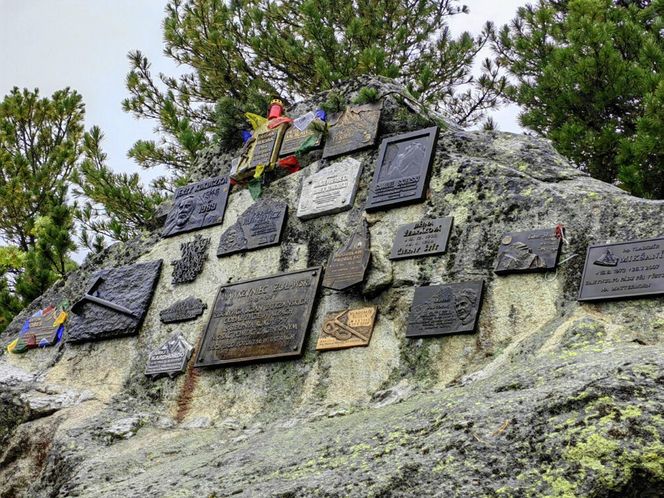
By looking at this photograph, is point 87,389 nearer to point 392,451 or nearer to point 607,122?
point 392,451

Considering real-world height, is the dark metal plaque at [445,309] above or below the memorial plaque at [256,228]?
below

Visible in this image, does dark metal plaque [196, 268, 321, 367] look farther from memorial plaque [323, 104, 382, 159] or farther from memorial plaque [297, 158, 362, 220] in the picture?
memorial plaque [323, 104, 382, 159]

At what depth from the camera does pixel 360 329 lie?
5.27m

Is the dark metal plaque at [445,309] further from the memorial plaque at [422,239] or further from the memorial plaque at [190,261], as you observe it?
the memorial plaque at [190,261]

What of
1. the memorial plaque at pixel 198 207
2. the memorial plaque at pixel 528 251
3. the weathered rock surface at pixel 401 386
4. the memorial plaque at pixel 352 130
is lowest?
the weathered rock surface at pixel 401 386

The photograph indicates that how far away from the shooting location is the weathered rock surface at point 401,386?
9.79 ft

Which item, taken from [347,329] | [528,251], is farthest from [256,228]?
[528,251]

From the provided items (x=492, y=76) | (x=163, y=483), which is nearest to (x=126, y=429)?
(x=163, y=483)

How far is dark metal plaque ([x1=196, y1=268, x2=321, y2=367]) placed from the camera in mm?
→ 5578

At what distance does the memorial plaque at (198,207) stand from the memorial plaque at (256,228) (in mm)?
284

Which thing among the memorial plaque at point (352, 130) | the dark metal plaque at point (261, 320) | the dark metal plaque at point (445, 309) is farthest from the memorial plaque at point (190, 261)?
the dark metal plaque at point (445, 309)

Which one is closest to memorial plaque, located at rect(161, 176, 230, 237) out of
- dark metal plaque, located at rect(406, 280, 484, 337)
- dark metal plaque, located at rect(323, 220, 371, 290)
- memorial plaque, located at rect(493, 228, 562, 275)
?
dark metal plaque, located at rect(323, 220, 371, 290)

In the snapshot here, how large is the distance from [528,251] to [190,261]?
302cm

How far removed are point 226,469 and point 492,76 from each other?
853 centimetres
